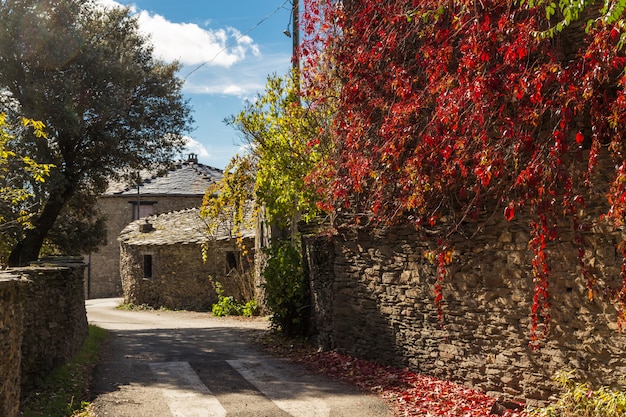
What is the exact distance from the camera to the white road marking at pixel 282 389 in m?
7.86

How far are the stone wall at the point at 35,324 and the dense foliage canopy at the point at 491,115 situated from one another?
481 cm

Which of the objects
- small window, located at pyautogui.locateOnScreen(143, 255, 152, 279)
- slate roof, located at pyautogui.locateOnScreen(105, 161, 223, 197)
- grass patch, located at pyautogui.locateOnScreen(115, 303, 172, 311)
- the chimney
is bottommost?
grass patch, located at pyautogui.locateOnScreen(115, 303, 172, 311)

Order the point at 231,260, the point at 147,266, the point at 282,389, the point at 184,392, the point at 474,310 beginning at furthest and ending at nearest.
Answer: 1. the point at 147,266
2. the point at 231,260
3. the point at 282,389
4. the point at 184,392
5. the point at 474,310

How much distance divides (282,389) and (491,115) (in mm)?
4704

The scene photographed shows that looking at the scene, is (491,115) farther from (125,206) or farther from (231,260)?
(125,206)

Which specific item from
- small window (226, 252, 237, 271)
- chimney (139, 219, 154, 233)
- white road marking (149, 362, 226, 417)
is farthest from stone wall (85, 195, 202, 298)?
white road marking (149, 362, 226, 417)

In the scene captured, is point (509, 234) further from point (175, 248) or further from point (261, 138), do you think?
point (175, 248)

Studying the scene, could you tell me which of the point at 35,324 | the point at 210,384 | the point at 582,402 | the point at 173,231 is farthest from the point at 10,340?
the point at 173,231

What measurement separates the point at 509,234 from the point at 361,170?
98.6 inches

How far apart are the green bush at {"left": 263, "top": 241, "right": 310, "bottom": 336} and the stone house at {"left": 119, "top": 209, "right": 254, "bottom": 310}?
8.15m

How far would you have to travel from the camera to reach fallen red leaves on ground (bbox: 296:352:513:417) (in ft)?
24.8

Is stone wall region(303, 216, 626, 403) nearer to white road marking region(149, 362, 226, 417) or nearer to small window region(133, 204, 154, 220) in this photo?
white road marking region(149, 362, 226, 417)

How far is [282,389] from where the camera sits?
902 cm

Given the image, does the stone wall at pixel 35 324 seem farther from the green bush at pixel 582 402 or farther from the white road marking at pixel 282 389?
the green bush at pixel 582 402
